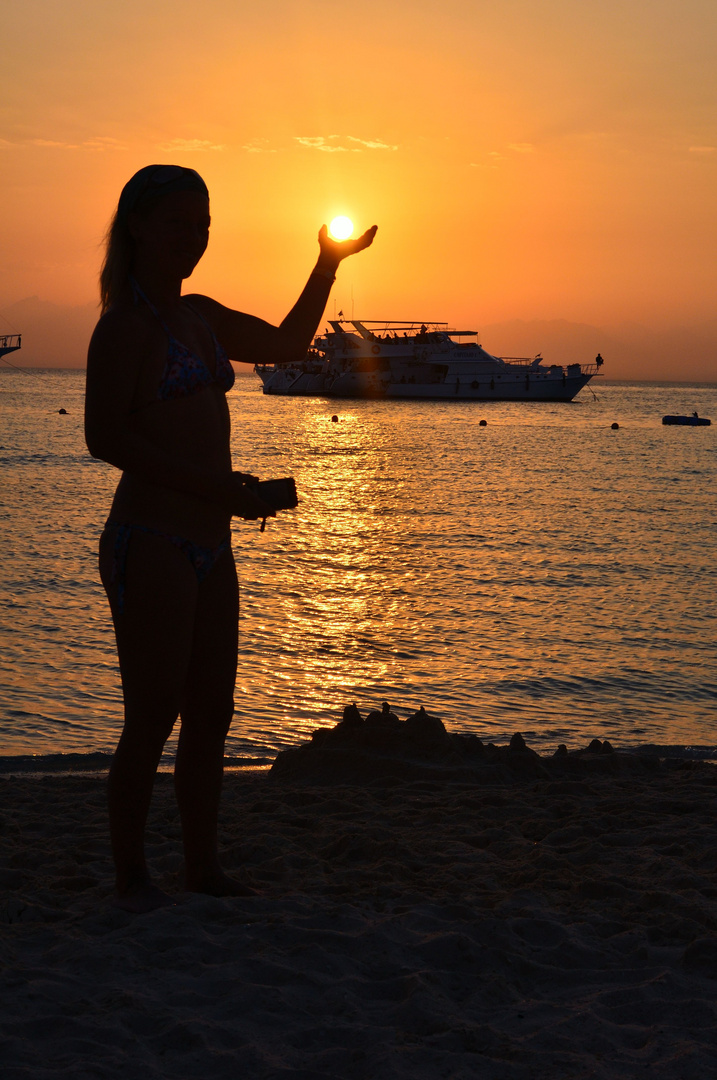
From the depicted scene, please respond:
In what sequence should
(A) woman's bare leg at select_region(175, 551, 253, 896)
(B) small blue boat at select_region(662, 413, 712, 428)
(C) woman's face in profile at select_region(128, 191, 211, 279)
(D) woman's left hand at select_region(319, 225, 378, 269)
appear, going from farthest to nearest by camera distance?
(B) small blue boat at select_region(662, 413, 712, 428) → (D) woman's left hand at select_region(319, 225, 378, 269) → (A) woman's bare leg at select_region(175, 551, 253, 896) → (C) woman's face in profile at select_region(128, 191, 211, 279)

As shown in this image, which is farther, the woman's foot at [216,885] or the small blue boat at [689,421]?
the small blue boat at [689,421]

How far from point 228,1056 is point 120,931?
2.27 ft

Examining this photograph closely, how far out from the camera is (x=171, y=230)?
259 cm

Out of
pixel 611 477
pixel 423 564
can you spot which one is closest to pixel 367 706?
pixel 423 564

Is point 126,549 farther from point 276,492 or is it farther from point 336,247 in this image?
point 336,247

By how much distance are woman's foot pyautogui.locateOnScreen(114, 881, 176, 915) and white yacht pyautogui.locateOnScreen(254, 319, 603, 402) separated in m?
81.6

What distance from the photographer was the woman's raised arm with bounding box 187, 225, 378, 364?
292cm

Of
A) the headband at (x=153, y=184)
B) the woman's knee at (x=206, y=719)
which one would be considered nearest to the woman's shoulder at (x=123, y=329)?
the headband at (x=153, y=184)

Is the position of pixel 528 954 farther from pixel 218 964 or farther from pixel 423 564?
pixel 423 564

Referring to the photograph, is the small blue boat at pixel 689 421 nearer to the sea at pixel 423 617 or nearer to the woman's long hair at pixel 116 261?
the sea at pixel 423 617

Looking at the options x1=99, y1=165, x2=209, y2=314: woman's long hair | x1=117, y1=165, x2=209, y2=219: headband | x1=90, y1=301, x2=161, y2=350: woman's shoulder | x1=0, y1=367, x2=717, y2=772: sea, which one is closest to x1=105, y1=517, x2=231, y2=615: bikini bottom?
x1=90, y1=301, x2=161, y2=350: woman's shoulder

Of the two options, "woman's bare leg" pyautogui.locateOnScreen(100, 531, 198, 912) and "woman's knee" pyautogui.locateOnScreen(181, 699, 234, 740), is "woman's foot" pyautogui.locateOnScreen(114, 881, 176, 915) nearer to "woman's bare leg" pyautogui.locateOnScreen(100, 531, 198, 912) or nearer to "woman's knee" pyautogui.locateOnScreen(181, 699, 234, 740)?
"woman's bare leg" pyautogui.locateOnScreen(100, 531, 198, 912)

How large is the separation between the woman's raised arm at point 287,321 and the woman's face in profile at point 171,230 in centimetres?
26

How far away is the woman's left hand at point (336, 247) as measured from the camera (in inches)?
121
